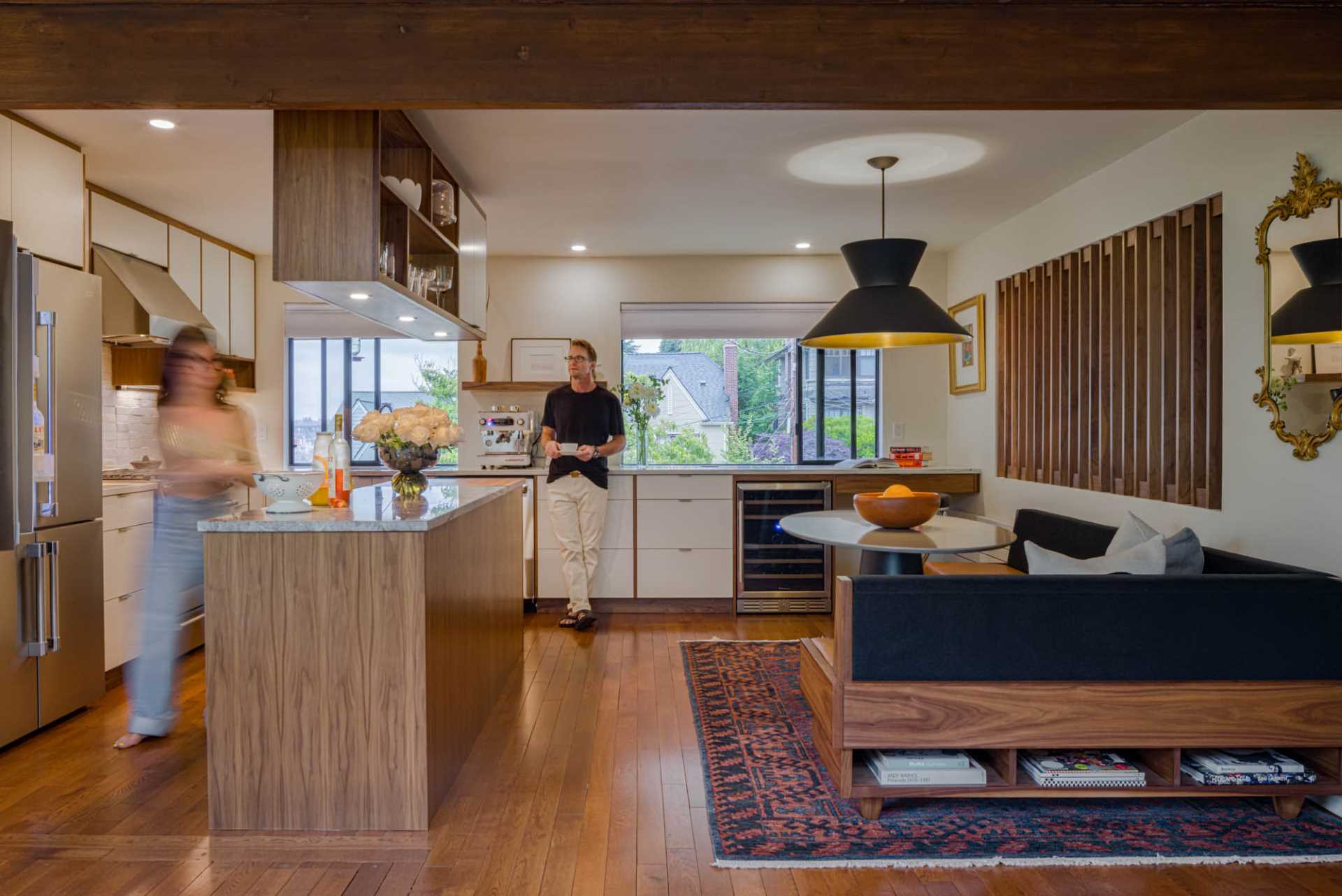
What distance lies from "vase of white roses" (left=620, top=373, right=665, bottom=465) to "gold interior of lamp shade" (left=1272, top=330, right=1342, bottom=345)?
376cm

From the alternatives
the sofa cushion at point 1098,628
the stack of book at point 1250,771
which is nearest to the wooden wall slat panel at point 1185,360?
the sofa cushion at point 1098,628

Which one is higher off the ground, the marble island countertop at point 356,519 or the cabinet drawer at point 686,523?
the marble island countertop at point 356,519

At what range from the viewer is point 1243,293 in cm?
297

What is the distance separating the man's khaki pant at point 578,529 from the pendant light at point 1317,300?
341 centimetres

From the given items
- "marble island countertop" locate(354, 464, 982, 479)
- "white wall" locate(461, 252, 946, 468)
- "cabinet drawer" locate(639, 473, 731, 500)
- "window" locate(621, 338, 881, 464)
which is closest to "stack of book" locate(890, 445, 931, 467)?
"marble island countertop" locate(354, 464, 982, 479)

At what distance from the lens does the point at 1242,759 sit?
8.10ft

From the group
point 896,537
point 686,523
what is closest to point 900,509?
point 896,537

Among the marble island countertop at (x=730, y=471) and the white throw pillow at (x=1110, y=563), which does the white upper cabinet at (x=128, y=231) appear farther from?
the white throw pillow at (x=1110, y=563)

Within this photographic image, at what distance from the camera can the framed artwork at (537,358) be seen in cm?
596

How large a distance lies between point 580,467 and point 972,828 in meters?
3.07

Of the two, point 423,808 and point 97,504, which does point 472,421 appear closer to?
point 97,504

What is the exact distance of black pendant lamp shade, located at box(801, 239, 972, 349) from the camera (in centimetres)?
333

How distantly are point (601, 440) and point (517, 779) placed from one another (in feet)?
8.27

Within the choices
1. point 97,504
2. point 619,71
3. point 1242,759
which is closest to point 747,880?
point 1242,759
